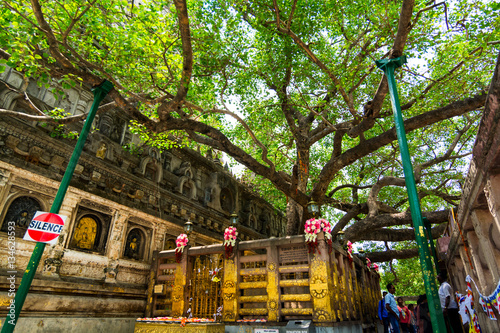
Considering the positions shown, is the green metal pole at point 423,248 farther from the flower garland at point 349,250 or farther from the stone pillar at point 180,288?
the stone pillar at point 180,288

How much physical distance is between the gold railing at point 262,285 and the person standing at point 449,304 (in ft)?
7.69

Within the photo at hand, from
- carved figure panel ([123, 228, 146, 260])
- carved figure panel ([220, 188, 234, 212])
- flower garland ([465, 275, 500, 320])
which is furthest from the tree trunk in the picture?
flower garland ([465, 275, 500, 320])

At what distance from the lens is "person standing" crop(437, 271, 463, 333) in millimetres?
7328

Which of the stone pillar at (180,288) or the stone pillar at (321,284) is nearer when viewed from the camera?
the stone pillar at (321,284)

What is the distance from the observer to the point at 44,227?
489cm

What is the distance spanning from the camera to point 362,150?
9.48 meters

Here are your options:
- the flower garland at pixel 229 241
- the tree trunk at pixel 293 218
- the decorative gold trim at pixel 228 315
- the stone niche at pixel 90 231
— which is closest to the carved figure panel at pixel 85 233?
the stone niche at pixel 90 231

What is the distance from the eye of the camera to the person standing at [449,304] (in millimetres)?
7328

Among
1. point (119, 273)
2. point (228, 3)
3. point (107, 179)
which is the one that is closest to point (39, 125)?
point (107, 179)

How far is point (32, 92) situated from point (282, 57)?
27.2ft

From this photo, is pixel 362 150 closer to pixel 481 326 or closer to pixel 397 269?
pixel 481 326

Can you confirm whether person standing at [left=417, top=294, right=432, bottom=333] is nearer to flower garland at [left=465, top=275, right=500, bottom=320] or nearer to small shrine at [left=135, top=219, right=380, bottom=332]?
small shrine at [left=135, top=219, right=380, bottom=332]

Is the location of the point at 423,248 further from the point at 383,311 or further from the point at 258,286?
the point at 383,311

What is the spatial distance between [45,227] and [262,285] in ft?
18.3
